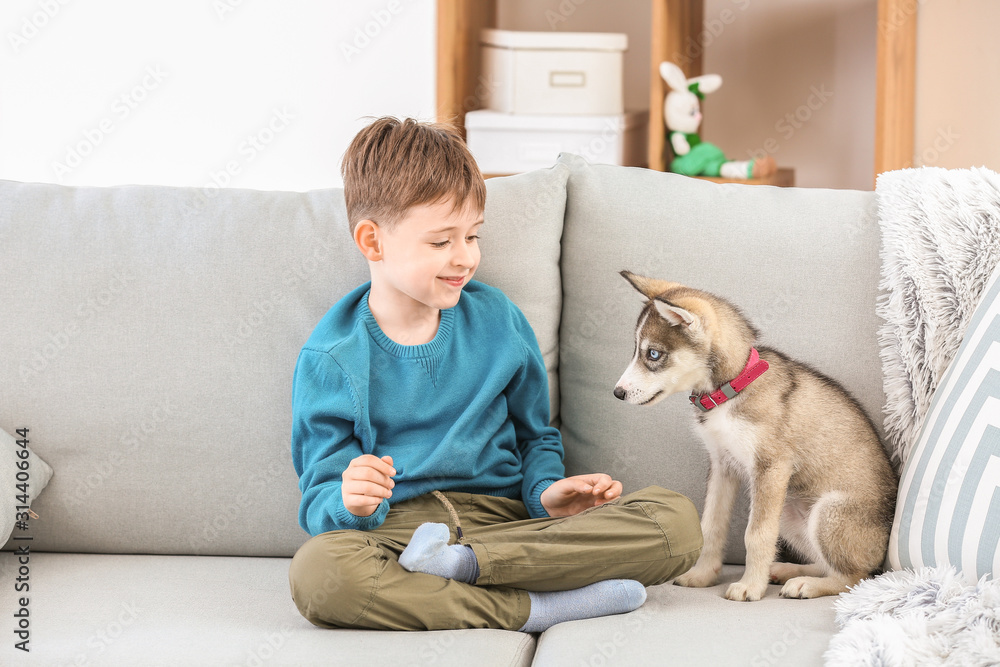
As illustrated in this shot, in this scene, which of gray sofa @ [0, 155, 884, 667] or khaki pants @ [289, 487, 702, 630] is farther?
gray sofa @ [0, 155, 884, 667]

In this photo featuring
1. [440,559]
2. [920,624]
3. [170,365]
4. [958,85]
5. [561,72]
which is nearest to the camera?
[920,624]

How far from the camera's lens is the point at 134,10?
2.31 metres

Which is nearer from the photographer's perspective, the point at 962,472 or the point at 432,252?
the point at 962,472

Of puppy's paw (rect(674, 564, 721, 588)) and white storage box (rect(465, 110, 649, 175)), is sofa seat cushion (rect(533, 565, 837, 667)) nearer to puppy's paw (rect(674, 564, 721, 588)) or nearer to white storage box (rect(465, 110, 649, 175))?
puppy's paw (rect(674, 564, 721, 588))

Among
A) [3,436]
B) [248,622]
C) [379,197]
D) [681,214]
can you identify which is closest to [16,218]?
[3,436]

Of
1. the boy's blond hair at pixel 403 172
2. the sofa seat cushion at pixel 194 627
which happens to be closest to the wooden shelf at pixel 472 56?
the boy's blond hair at pixel 403 172

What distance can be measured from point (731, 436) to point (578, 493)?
0.63 ft

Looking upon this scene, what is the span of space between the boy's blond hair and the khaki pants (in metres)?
0.37

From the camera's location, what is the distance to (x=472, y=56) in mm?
2031

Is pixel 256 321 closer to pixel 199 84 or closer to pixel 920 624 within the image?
pixel 920 624

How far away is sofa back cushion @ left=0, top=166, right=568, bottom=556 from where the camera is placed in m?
1.19

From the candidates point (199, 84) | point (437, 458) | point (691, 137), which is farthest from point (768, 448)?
point (199, 84)

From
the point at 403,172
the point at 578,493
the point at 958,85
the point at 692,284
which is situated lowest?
the point at 578,493

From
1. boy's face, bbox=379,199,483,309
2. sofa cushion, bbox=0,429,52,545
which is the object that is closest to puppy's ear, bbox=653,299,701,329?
boy's face, bbox=379,199,483,309
